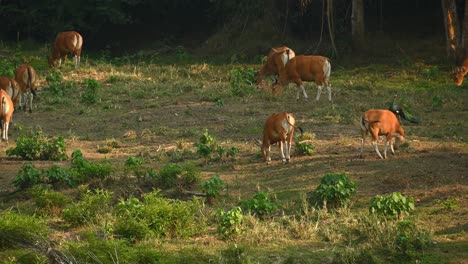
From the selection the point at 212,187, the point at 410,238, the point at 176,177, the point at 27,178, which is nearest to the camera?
the point at 410,238

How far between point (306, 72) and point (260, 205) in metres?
9.46

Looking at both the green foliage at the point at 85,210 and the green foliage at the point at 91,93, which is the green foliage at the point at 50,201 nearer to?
the green foliage at the point at 85,210

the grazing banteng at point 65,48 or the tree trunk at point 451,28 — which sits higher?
the tree trunk at point 451,28

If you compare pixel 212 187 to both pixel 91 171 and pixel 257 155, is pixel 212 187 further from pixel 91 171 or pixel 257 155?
pixel 257 155

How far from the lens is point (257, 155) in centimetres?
1581

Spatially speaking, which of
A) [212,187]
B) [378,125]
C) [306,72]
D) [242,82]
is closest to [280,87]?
[306,72]

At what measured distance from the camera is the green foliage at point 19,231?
35.5 ft

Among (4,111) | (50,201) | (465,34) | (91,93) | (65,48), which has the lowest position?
(50,201)

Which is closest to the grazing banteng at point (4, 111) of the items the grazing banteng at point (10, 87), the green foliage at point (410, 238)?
the grazing banteng at point (10, 87)

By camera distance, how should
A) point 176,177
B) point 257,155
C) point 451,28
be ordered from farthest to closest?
point 451,28, point 257,155, point 176,177

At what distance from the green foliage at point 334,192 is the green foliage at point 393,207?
69cm

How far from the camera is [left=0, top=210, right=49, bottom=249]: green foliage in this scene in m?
10.8

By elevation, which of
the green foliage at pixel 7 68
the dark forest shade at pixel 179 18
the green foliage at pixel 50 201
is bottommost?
the green foliage at pixel 50 201

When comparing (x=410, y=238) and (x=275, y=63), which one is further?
(x=275, y=63)
